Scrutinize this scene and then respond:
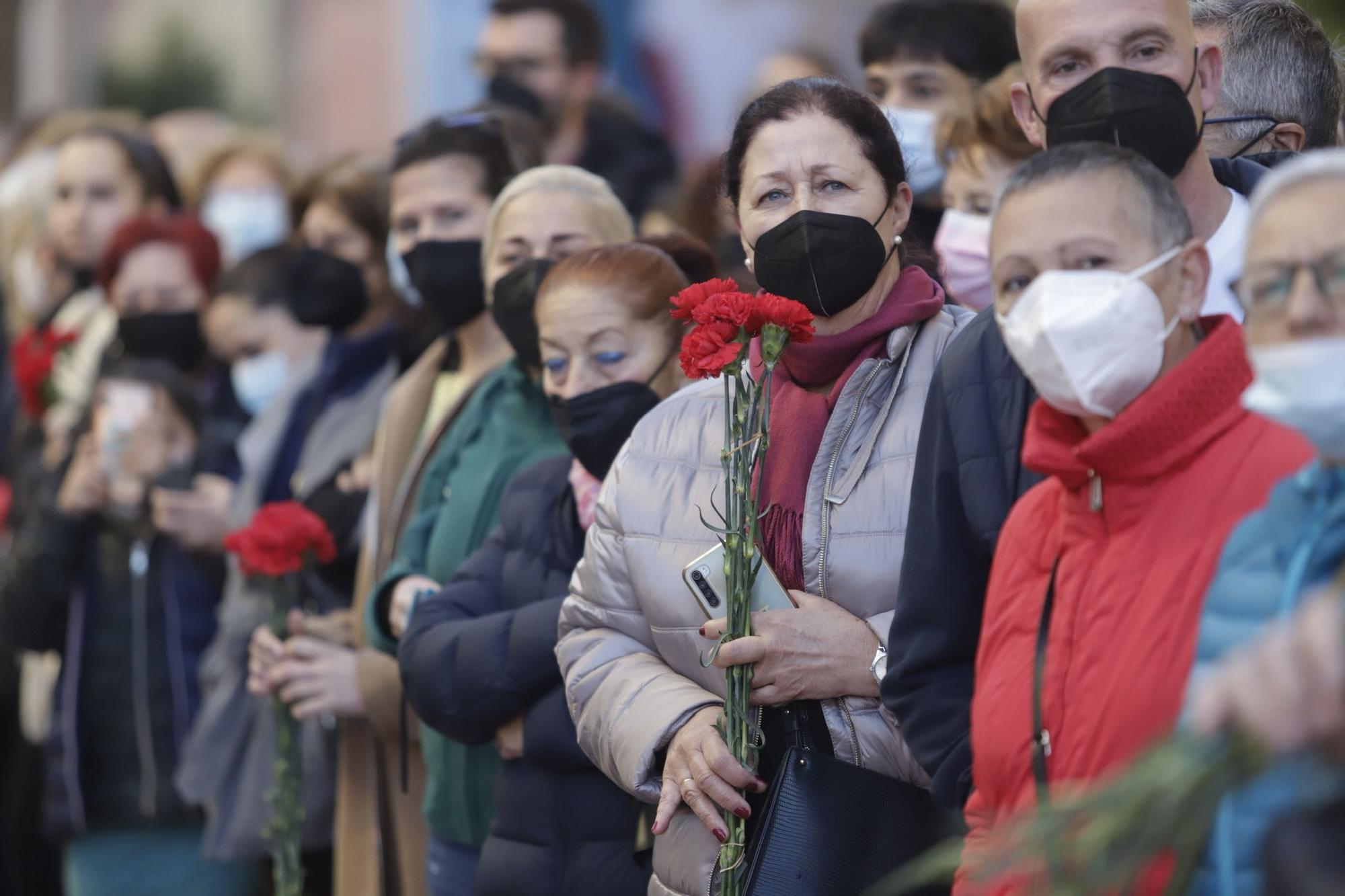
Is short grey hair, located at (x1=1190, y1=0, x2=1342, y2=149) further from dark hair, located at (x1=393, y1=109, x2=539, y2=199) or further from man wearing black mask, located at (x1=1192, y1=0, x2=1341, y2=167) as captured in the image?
dark hair, located at (x1=393, y1=109, x2=539, y2=199)

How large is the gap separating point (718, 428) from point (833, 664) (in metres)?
0.60

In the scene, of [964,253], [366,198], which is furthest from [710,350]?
[366,198]

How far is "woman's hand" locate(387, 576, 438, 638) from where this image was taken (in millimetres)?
4805

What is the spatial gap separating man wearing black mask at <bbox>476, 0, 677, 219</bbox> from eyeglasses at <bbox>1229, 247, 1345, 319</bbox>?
475 cm

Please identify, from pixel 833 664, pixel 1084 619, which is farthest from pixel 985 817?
pixel 833 664

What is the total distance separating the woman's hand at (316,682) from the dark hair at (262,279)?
2.00m

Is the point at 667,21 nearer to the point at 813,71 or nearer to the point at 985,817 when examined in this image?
the point at 813,71

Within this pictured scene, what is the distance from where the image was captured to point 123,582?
6.44m

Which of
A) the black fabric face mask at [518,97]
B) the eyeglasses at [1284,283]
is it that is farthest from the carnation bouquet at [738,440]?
the black fabric face mask at [518,97]

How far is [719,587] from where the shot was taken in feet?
11.3

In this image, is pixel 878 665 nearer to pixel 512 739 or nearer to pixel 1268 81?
pixel 512 739

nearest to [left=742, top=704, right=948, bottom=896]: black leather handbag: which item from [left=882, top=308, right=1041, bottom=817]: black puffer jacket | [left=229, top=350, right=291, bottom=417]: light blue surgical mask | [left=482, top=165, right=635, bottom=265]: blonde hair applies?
[left=882, top=308, right=1041, bottom=817]: black puffer jacket

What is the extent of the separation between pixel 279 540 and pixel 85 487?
1705 millimetres

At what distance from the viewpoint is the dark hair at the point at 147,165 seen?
8156mm
